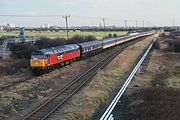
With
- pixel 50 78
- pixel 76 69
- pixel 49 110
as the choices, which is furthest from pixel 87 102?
pixel 76 69

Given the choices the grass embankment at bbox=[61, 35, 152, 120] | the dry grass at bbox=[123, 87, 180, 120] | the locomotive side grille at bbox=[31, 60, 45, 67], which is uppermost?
the locomotive side grille at bbox=[31, 60, 45, 67]

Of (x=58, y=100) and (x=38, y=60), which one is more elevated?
(x=38, y=60)

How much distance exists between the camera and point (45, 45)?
220 feet

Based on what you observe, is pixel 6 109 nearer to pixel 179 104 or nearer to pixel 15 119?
pixel 15 119

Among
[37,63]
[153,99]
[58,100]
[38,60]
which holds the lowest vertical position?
[58,100]

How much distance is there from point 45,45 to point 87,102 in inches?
1872

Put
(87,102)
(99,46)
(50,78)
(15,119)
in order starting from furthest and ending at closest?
(99,46), (50,78), (87,102), (15,119)

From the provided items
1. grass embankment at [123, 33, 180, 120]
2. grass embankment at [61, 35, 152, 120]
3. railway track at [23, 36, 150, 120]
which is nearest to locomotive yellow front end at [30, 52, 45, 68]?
railway track at [23, 36, 150, 120]

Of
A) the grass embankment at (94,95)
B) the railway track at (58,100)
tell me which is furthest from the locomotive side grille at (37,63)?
the grass embankment at (94,95)

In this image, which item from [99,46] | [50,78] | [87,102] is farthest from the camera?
[99,46]

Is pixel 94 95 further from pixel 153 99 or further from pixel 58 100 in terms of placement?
pixel 153 99

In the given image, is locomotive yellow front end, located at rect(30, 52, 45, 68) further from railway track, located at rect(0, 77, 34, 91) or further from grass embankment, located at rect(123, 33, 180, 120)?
grass embankment, located at rect(123, 33, 180, 120)

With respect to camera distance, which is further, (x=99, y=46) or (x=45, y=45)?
(x=45, y=45)

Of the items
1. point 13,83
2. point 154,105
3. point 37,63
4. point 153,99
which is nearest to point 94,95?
point 153,99
